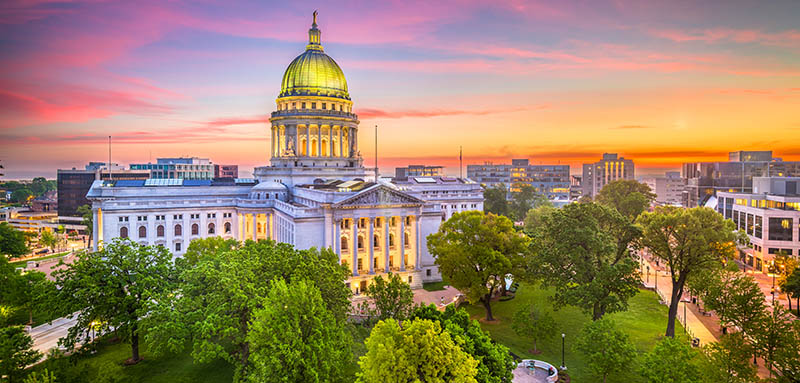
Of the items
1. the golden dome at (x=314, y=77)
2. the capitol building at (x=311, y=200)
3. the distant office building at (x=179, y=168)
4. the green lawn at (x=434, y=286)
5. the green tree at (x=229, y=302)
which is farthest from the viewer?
the distant office building at (x=179, y=168)

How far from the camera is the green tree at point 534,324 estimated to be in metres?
46.8

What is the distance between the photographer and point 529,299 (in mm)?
64812

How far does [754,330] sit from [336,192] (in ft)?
166

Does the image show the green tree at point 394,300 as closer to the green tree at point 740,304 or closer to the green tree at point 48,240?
the green tree at point 740,304

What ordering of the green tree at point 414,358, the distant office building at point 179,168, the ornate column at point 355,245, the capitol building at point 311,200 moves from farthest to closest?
the distant office building at point 179,168
the capitol building at point 311,200
the ornate column at point 355,245
the green tree at point 414,358

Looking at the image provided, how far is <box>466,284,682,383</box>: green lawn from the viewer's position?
1758 inches

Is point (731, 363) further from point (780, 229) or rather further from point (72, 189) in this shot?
point (72, 189)

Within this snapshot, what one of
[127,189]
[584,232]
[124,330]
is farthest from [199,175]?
[584,232]

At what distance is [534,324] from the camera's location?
155 ft

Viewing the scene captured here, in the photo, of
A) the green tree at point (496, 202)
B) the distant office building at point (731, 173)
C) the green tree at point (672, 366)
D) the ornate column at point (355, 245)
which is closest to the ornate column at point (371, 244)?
the ornate column at point (355, 245)

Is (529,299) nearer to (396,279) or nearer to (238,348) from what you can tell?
(396,279)

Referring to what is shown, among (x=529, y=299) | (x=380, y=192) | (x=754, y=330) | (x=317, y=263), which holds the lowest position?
(x=529, y=299)

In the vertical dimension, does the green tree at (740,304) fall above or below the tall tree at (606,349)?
above

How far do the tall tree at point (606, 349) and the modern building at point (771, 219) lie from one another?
60.0 metres
